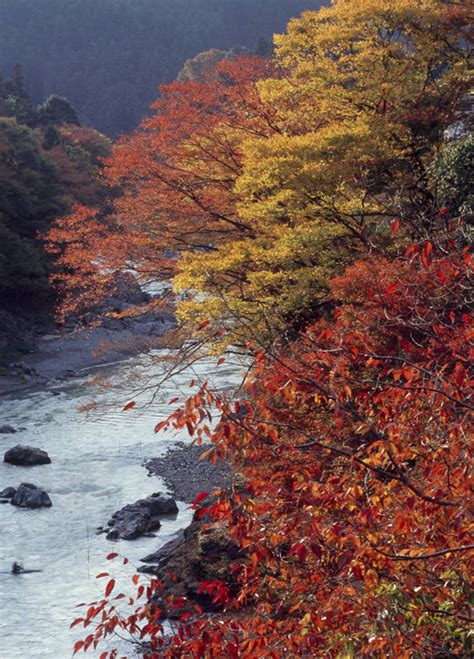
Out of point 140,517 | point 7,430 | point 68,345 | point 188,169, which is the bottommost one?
point 140,517

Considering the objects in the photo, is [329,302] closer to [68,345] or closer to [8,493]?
[8,493]

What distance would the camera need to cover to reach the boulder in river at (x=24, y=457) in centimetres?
1614

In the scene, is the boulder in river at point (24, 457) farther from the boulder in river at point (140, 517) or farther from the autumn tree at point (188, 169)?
the autumn tree at point (188, 169)

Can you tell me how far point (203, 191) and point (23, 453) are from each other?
7.66m

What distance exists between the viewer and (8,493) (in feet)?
46.7

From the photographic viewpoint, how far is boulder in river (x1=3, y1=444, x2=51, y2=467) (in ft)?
53.0

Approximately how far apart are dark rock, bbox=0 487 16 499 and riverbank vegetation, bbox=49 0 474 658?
452cm

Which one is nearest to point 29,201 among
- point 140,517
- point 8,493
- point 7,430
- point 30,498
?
point 7,430

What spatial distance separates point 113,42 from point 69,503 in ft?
333

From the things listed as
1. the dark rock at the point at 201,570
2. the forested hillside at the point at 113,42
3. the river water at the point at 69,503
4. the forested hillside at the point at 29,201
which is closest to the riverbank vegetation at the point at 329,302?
the dark rock at the point at 201,570

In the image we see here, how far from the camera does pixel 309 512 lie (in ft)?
14.7

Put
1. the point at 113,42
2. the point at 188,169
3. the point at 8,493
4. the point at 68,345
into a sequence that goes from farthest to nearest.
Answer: the point at 113,42
the point at 68,345
the point at 188,169
the point at 8,493

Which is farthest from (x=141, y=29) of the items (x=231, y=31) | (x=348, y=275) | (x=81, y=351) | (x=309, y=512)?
(x=309, y=512)

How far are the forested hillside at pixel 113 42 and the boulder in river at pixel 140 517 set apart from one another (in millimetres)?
82639
